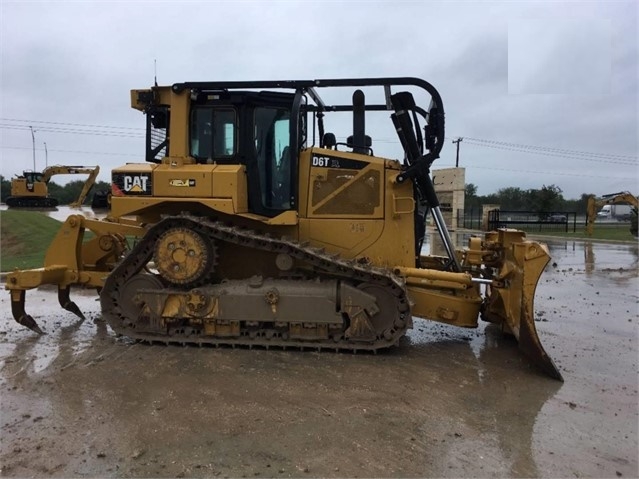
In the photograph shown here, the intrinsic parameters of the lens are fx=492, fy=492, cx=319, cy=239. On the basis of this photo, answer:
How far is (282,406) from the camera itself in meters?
4.50

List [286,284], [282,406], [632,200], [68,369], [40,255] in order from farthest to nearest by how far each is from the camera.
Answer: [632,200]
[40,255]
[286,284]
[68,369]
[282,406]

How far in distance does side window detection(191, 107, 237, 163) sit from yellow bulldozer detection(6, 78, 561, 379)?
0.01 metres

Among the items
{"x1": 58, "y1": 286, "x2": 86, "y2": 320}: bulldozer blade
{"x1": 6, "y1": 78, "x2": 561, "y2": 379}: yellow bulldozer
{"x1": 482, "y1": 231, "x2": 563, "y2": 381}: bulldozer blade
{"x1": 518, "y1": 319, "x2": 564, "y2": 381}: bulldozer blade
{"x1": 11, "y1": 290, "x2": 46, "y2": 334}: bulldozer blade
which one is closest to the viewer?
{"x1": 518, "y1": 319, "x2": 564, "y2": 381}: bulldozer blade

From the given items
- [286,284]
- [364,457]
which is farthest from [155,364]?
[364,457]

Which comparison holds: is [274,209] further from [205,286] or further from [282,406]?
[282,406]

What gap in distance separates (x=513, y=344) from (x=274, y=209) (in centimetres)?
374

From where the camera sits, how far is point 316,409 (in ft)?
14.6

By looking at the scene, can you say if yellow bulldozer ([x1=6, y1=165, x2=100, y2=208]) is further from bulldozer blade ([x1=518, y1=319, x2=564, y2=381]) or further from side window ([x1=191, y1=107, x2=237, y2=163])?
bulldozer blade ([x1=518, y1=319, x2=564, y2=381])

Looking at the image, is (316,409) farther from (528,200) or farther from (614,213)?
(614,213)

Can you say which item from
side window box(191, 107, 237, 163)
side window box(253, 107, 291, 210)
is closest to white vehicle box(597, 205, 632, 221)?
side window box(253, 107, 291, 210)

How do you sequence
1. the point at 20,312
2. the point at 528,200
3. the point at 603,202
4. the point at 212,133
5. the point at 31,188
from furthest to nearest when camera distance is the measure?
the point at 528,200, the point at 31,188, the point at 603,202, the point at 20,312, the point at 212,133

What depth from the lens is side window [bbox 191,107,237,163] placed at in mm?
6711

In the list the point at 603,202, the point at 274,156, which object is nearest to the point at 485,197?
the point at 603,202

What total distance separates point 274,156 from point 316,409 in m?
3.59
